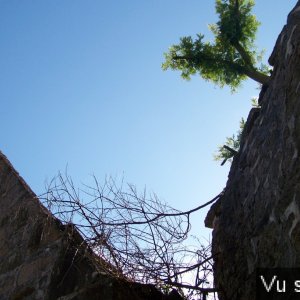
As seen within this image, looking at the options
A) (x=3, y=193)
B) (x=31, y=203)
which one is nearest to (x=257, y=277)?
(x=31, y=203)

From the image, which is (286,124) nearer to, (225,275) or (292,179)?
(292,179)

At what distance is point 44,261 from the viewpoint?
3.22m

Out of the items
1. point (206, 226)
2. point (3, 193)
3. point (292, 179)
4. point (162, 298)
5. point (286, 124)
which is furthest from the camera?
point (3, 193)

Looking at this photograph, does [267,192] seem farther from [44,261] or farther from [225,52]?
[225,52]

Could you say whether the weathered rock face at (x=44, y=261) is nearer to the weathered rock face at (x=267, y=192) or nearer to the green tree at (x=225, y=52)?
the weathered rock face at (x=267, y=192)

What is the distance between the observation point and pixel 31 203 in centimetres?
363

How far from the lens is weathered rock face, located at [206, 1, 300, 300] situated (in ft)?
7.36

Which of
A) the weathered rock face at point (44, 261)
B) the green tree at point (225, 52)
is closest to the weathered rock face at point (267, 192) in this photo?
the weathered rock face at point (44, 261)

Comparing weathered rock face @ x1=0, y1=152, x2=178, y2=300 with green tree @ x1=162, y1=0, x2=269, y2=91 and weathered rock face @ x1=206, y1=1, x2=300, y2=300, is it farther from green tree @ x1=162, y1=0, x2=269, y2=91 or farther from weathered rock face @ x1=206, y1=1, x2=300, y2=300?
green tree @ x1=162, y1=0, x2=269, y2=91

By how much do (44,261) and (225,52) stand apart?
9497 millimetres

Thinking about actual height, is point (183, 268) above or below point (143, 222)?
below

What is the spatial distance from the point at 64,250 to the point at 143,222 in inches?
23.0

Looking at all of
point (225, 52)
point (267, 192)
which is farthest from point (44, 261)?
point (225, 52)

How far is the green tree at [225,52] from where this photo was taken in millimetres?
11281
